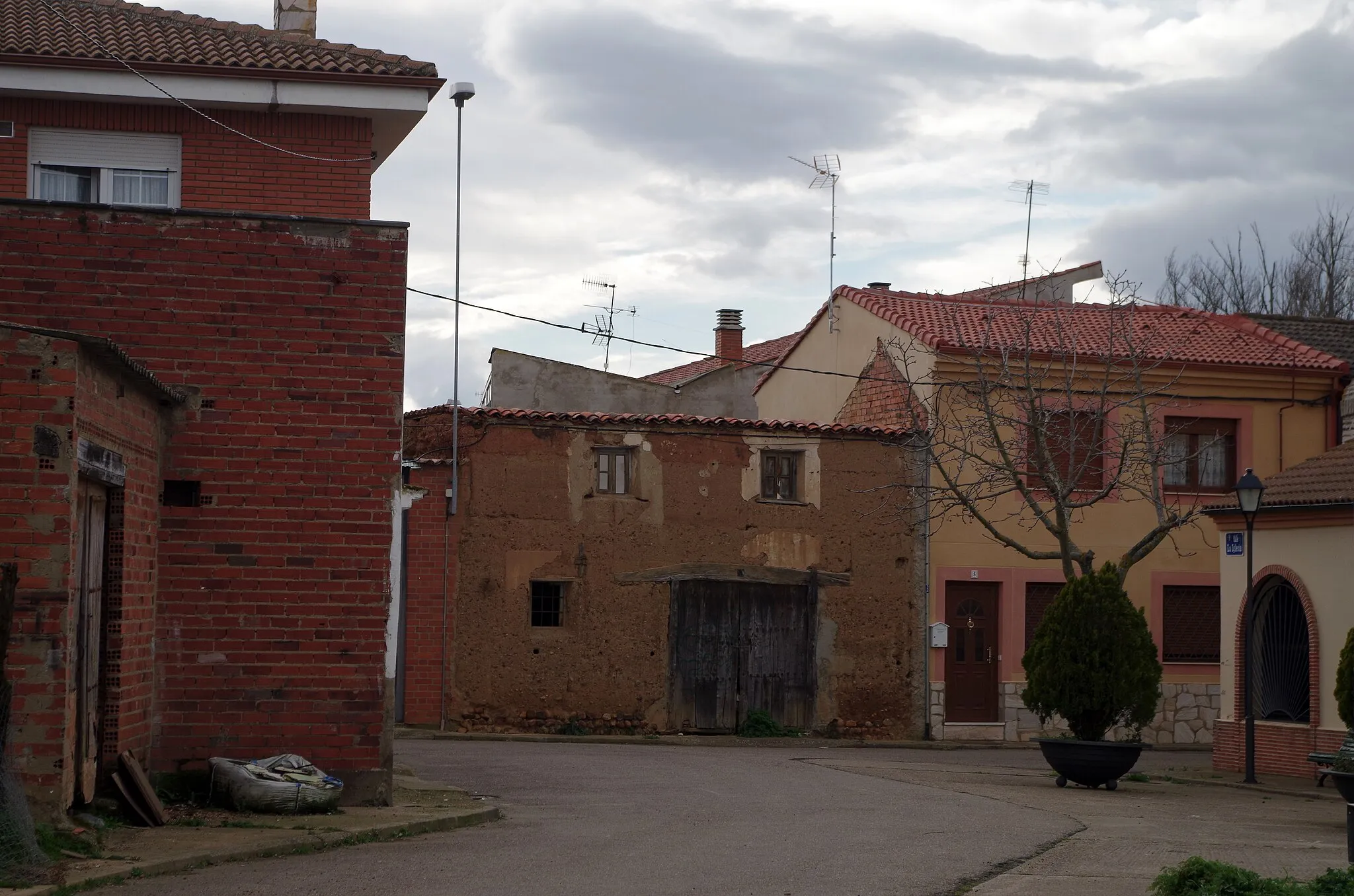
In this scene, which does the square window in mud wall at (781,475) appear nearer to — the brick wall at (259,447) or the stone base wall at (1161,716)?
the stone base wall at (1161,716)

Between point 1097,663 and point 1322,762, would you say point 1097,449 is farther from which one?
point 1322,762

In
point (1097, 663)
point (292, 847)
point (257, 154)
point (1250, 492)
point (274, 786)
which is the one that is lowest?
point (292, 847)

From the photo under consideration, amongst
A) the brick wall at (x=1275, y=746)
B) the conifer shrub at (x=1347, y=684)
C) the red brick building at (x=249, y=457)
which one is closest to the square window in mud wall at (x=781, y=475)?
the brick wall at (x=1275, y=746)

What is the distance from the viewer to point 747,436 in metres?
24.8

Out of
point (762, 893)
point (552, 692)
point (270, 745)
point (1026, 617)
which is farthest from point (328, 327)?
point (1026, 617)

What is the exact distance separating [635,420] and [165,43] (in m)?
9.73

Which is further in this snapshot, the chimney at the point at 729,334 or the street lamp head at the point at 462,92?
the chimney at the point at 729,334

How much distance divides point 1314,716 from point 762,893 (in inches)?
506

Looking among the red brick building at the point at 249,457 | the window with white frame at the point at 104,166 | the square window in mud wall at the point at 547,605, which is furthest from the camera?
the square window in mud wall at the point at 547,605

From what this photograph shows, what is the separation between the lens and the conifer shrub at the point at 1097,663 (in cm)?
1669

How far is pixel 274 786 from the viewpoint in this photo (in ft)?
36.0

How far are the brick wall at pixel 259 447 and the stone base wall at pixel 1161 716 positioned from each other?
15.2 meters

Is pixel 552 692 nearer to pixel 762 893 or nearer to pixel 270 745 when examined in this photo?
pixel 270 745

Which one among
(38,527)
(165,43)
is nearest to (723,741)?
(165,43)
